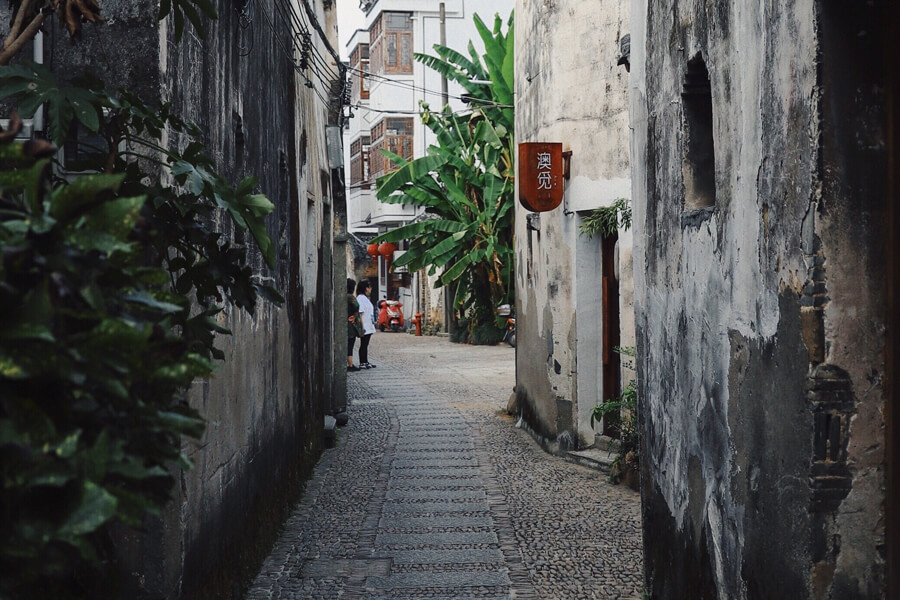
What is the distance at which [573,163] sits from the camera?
1198 cm

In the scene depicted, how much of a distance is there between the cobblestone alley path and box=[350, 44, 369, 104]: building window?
98.5ft

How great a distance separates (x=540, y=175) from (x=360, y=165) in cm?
3229

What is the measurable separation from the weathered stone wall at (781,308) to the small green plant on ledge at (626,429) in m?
3.85

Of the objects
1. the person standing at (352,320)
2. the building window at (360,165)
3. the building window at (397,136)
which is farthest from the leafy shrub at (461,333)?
the building window at (360,165)

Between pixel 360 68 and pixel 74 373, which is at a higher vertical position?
pixel 360 68

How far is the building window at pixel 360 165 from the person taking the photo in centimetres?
4275

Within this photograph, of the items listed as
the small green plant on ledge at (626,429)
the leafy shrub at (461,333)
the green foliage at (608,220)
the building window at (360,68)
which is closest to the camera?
the small green plant on ledge at (626,429)

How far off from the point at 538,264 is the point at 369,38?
31.8m

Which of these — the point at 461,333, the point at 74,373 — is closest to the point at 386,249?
the point at 461,333

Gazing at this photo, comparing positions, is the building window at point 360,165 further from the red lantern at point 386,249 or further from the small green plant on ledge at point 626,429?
the small green plant on ledge at point 626,429

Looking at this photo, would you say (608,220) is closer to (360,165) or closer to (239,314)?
(239,314)

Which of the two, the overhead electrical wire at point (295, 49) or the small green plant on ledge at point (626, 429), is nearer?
the overhead electrical wire at point (295, 49)

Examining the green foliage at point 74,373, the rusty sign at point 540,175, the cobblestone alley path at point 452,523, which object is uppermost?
the rusty sign at point 540,175

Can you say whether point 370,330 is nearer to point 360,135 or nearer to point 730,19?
point 730,19
